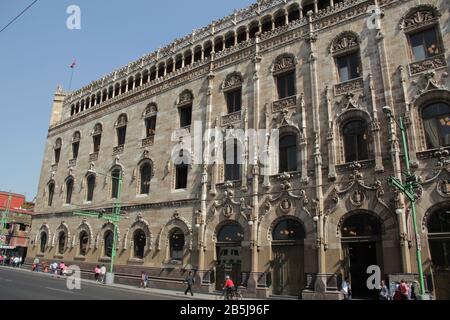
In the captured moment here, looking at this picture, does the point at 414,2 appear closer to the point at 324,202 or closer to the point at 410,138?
the point at 410,138

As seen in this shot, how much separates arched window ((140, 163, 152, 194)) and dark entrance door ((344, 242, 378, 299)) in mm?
18446

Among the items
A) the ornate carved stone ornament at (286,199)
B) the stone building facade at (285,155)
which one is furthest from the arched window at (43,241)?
the ornate carved stone ornament at (286,199)

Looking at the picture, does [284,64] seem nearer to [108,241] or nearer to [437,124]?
[437,124]

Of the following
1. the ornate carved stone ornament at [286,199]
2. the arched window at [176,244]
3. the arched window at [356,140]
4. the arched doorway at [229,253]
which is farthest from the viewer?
the arched window at [176,244]

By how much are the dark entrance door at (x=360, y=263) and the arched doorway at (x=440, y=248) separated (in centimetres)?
292

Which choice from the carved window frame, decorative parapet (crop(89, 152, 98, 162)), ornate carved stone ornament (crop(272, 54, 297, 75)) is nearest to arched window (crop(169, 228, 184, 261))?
ornate carved stone ornament (crop(272, 54, 297, 75))

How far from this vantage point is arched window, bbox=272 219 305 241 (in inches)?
894

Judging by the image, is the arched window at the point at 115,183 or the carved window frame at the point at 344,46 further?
the arched window at the point at 115,183

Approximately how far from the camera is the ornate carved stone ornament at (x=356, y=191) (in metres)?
20.0

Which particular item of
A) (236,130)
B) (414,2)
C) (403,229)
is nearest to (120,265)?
(236,130)

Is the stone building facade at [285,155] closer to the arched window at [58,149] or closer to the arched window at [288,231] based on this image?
the arched window at [288,231]

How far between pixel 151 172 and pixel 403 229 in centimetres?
2107

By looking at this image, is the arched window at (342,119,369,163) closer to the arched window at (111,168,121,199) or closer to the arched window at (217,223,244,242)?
the arched window at (217,223,244,242)

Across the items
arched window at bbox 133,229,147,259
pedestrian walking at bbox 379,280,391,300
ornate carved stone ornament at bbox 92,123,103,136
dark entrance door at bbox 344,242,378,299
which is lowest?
pedestrian walking at bbox 379,280,391,300
